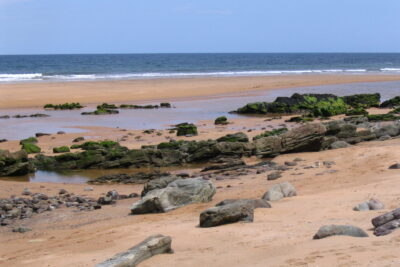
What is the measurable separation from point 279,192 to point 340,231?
3554 mm

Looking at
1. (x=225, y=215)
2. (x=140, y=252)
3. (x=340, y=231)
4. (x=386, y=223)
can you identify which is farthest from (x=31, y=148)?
(x=386, y=223)

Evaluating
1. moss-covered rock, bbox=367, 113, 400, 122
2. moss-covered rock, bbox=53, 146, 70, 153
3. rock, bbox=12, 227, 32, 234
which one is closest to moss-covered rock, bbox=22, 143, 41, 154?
moss-covered rock, bbox=53, 146, 70, 153

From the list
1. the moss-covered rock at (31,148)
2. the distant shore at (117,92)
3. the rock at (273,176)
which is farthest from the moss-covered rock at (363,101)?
the rock at (273,176)

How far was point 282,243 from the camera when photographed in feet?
22.5

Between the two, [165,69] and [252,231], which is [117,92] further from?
[165,69]

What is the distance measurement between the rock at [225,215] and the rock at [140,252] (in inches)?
51.2

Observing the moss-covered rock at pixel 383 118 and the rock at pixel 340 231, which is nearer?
the rock at pixel 340 231

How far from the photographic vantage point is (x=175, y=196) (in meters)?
10.2

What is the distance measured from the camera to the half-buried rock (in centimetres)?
1003

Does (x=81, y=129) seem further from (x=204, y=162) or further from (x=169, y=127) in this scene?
(x=204, y=162)

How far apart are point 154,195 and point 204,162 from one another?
21.0ft

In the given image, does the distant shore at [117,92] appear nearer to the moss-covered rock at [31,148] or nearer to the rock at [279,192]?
the moss-covered rock at [31,148]

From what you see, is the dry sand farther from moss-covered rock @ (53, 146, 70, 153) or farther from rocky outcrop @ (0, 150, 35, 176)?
moss-covered rock @ (53, 146, 70, 153)

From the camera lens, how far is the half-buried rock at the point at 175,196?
395 inches
